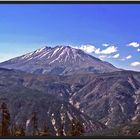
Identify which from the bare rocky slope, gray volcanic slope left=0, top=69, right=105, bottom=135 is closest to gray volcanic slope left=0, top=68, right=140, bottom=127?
the bare rocky slope

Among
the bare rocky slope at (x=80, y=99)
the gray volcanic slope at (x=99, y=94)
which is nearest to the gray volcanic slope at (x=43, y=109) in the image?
the bare rocky slope at (x=80, y=99)

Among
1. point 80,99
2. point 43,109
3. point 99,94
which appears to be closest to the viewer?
point 43,109

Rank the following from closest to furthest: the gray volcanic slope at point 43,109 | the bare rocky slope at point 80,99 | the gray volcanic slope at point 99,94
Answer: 1. the gray volcanic slope at point 43,109
2. the bare rocky slope at point 80,99
3. the gray volcanic slope at point 99,94

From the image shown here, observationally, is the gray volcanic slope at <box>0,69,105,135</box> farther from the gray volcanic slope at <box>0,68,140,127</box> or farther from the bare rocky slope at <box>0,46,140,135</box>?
the gray volcanic slope at <box>0,68,140,127</box>

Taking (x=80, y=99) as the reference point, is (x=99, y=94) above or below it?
above

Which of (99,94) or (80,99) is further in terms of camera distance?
(80,99)

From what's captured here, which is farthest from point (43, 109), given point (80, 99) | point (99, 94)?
point (99, 94)

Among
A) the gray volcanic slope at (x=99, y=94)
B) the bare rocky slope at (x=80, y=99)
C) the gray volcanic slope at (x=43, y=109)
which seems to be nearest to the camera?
A: the gray volcanic slope at (x=43, y=109)

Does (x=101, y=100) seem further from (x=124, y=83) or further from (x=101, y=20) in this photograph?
(x=101, y=20)

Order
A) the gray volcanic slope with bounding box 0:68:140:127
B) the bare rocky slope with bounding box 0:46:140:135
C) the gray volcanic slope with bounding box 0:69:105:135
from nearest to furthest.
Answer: the gray volcanic slope with bounding box 0:69:105:135 < the bare rocky slope with bounding box 0:46:140:135 < the gray volcanic slope with bounding box 0:68:140:127

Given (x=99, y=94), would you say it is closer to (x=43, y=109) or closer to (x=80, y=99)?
(x=80, y=99)

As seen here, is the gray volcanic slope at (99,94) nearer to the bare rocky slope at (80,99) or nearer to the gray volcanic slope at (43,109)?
the bare rocky slope at (80,99)
